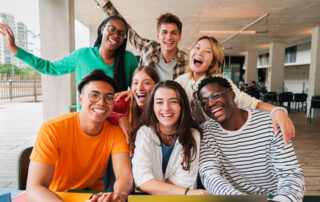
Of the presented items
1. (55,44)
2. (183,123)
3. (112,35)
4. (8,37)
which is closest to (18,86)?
(55,44)

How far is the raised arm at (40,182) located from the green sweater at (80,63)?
1001 millimetres

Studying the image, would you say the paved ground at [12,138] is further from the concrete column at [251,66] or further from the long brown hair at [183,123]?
the concrete column at [251,66]

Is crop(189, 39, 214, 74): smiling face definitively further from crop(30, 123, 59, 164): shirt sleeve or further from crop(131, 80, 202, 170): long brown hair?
crop(30, 123, 59, 164): shirt sleeve

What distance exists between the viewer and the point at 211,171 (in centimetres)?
124

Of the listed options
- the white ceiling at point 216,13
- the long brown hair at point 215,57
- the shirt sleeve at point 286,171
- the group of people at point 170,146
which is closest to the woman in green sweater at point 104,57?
the group of people at point 170,146

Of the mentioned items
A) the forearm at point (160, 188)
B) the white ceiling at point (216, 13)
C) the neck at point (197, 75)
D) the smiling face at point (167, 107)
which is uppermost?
the white ceiling at point (216, 13)

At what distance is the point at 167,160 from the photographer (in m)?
1.38

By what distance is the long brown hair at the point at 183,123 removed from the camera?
4.27 feet

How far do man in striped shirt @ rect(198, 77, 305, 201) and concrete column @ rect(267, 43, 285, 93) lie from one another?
11.0m

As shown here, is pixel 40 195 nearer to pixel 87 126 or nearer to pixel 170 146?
pixel 87 126

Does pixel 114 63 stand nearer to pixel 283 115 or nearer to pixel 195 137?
pixel 195 137

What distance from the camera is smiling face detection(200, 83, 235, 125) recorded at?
1343 millimetres

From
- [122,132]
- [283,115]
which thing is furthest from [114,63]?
[283,115]

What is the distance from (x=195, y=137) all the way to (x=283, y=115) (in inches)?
21.8
